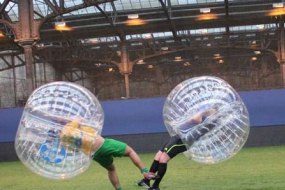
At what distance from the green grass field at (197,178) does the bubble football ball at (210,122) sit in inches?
54.7

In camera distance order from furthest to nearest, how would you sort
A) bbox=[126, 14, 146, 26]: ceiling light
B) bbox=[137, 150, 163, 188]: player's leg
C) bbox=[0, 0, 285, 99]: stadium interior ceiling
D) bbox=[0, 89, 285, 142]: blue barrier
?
1. bbox=[126, 14, 146, 26]: ceiling light
2. bbox=[0, 0, 285, 99]: stadium interior ceiling
3. bbox=[0, 89, 285, 142]: blue barrier
4. bbox=[137, 150, 163, 188]: player's leg

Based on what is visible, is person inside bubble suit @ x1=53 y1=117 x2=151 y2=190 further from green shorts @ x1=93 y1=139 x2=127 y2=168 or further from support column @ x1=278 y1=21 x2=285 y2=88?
support column @ x1=278 y1=21 x2=285 y2=88

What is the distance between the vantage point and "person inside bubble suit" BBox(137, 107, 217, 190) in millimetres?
7773

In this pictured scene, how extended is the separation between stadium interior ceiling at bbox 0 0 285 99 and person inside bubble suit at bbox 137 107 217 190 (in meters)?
18.5

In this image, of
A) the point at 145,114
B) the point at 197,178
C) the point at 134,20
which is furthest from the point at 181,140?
the point at 134,20

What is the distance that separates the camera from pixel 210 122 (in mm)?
7777

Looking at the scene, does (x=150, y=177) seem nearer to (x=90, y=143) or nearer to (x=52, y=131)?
(x=90, y=143)

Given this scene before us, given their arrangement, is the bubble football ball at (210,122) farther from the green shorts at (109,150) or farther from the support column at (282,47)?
the support column at (282,47)

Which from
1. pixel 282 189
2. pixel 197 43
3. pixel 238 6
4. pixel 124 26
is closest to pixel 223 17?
pixel 238 6

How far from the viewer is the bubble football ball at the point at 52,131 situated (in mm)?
6840

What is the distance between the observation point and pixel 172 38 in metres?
43.4

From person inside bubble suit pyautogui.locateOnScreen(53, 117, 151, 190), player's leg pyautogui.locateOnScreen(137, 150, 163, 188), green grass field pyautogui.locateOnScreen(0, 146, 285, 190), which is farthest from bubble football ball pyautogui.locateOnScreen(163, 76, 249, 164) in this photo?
green grass field pyautogui.locateOnScreen(0, 146, 285, 190)

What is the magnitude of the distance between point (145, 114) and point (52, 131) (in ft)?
46.6

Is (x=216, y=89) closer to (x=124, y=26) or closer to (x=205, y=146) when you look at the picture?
(x=205, y=146)
